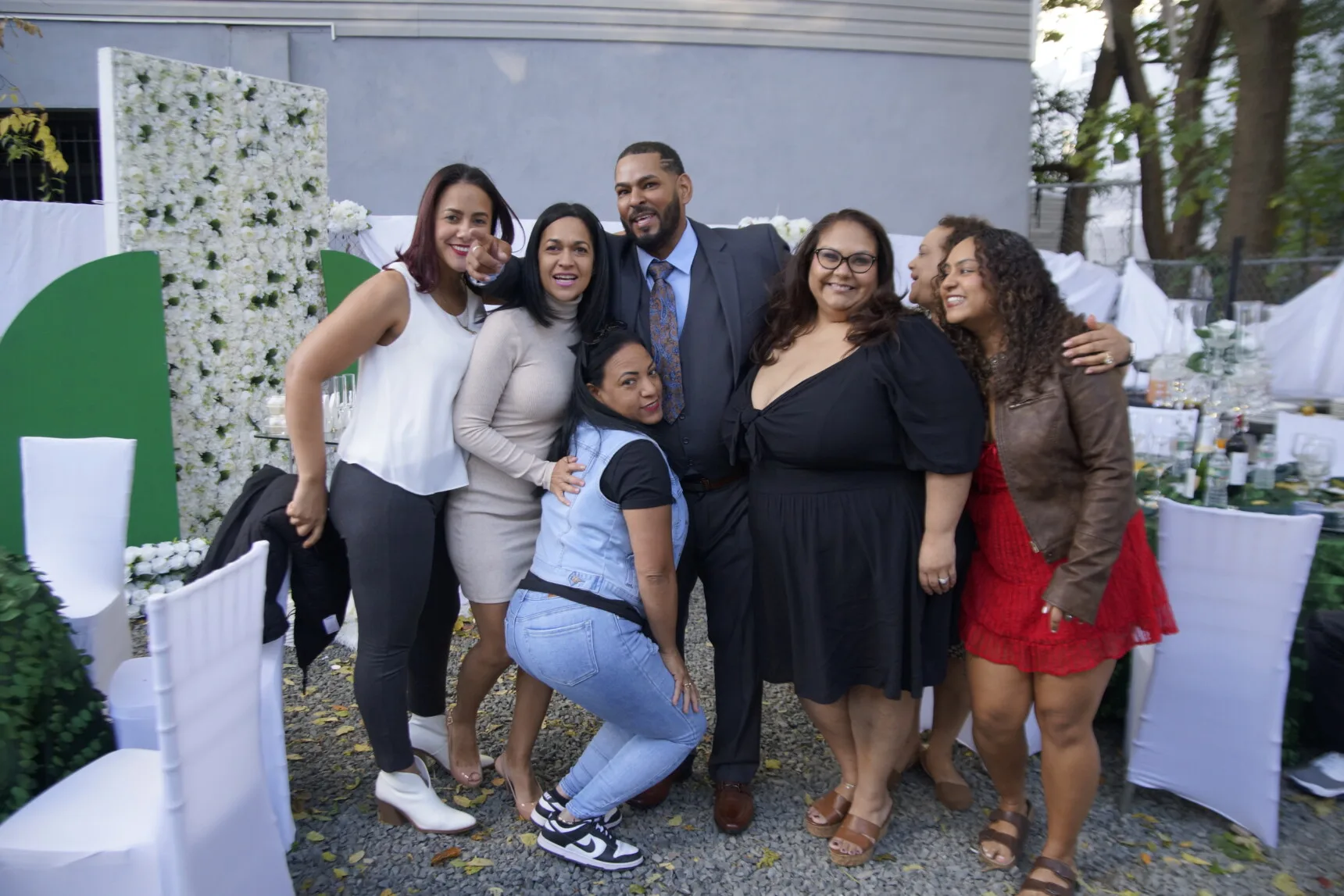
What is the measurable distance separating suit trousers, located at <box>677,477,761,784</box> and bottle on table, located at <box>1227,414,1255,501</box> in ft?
6.17

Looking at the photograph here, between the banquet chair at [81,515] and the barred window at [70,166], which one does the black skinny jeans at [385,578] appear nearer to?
the banquet chair at [81,515]

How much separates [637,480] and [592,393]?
33 centimetres

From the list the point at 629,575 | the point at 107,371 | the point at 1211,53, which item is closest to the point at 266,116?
the point at 107,371

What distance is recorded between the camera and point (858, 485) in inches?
105

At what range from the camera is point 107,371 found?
4.90m

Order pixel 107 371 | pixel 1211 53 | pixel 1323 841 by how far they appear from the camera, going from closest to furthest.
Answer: pixel 1323 841 → pixel 107 371 → pixel 1211 53

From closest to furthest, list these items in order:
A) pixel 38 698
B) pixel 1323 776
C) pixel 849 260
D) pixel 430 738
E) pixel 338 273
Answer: pixel 38 698 < pixel 849 260 < pixel 1323 776 < pixel 430 738 < pixel 338 273

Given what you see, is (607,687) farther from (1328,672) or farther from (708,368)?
Answer: (1328,672)

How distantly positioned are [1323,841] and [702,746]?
1.97m

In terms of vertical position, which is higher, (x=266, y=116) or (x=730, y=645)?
(x=266, y=116)

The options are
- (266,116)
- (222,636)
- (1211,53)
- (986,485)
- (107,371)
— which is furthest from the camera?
(1211,53)

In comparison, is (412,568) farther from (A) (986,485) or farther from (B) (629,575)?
(A) (986,485)

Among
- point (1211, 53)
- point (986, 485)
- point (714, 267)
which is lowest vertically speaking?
point (986, 485)

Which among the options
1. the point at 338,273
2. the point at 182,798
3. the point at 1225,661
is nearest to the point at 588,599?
the point at 182,798
